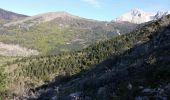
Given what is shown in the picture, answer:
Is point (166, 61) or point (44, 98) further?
point (44, 98)

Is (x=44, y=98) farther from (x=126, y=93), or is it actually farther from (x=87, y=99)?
(x=126, y=93)

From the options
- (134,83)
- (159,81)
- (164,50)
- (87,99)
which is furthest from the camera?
(164,50)

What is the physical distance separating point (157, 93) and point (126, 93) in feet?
7.81

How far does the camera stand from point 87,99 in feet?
81.1

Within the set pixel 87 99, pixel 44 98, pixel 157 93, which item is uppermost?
pixel 157 93

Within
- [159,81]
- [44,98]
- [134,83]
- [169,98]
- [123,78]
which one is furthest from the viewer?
[44,98]

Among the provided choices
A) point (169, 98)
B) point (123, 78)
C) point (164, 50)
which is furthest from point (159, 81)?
point (164, 50)

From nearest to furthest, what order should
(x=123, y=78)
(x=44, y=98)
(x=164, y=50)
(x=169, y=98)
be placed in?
(x=169, y=98), (x=123, y=78), (x=164, y=50), (x=44, y=98)

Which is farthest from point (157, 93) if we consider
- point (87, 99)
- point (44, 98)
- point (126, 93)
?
point (44, 98)

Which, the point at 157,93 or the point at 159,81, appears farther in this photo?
the point at 159,81

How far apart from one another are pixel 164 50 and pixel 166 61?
5.05 meters

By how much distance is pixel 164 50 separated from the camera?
29.7 meters

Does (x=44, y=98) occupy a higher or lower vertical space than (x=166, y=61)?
lower

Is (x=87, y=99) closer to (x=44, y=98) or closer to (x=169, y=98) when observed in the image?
(x=169, y=98)
